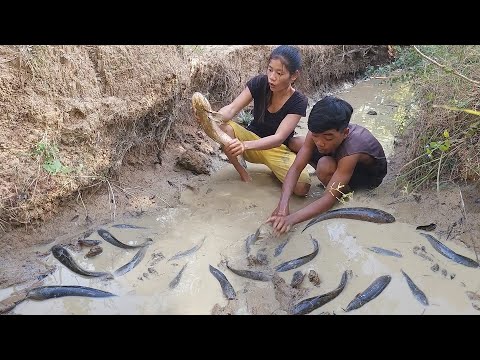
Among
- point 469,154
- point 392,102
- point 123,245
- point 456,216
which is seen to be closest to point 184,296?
point 123,245

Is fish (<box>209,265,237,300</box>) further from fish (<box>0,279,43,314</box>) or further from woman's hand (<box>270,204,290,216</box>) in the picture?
fish (<box>0,279,43,314</box>)

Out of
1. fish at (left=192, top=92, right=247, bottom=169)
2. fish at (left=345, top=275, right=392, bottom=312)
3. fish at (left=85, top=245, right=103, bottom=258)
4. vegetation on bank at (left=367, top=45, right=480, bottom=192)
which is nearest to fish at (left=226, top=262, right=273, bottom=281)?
fish at (left=345, top=275, right=392, bottom=312)

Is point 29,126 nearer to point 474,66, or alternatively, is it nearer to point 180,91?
point 180,91

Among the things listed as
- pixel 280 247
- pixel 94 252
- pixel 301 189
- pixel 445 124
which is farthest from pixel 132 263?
pixel 445 124

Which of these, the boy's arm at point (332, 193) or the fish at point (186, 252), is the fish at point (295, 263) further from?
the fish at point (186, 252)

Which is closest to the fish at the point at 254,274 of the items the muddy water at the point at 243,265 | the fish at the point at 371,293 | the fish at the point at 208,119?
the muddy water at the point at 243,265

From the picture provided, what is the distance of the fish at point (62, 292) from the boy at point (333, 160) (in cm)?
144

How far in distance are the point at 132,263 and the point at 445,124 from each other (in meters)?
2.89

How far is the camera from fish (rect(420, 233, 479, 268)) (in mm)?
3127

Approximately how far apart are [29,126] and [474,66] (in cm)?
384

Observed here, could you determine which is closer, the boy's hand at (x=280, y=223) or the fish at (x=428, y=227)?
the fish at (x=428, y=227)

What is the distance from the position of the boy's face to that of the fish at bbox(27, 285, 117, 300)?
6.58ft

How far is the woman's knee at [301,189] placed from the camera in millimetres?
4328

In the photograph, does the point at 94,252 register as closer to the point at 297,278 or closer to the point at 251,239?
the point at 251,239
